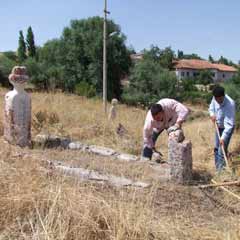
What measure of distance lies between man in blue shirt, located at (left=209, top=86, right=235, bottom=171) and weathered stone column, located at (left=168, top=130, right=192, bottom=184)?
3.03 ft

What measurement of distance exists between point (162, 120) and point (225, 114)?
977 mm

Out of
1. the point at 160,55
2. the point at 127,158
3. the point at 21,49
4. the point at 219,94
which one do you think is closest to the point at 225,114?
the point at 219,94

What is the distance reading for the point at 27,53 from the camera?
65.9m

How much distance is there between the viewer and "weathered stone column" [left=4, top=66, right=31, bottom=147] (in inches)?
282

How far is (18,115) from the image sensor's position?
721 centimetres

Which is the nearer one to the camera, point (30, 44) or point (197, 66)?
point (30, 44)

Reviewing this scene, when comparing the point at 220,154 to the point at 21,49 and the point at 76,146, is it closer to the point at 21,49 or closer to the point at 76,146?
the point at 76,146

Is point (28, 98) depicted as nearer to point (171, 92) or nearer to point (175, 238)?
point (175, 238)

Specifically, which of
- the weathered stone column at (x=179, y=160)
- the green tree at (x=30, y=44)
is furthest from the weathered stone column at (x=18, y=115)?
the green tree at (x=30, y=44)

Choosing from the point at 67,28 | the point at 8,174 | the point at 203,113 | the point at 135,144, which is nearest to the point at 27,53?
the point at 67,28

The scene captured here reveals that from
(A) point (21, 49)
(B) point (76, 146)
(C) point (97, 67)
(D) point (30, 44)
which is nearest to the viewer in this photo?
(B) point (76, 146)

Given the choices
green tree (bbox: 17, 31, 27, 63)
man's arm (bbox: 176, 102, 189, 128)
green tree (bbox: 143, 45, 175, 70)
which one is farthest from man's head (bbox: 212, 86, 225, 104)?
green tree (bbox: 17, 31, 27, 63)

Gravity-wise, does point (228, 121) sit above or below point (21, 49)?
below

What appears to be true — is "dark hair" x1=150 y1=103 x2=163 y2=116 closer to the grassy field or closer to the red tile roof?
the grassy field
